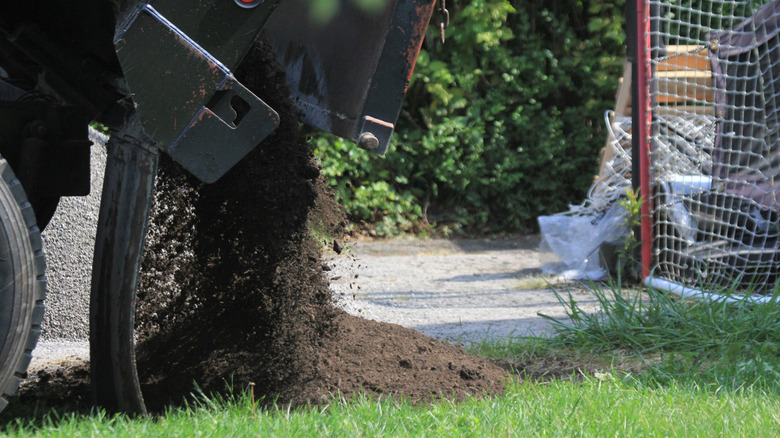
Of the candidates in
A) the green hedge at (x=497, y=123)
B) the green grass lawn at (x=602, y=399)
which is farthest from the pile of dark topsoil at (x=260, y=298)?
the green hedge at (x=497, y=123)

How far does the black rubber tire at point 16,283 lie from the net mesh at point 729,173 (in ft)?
12.5

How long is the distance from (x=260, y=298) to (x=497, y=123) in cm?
591

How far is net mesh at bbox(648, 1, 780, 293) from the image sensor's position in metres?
4.82

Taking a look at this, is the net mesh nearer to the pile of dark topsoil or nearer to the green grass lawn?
the green grass lawn

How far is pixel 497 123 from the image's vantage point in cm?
823

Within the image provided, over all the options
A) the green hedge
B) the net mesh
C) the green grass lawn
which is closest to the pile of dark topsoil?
the green grass lawn

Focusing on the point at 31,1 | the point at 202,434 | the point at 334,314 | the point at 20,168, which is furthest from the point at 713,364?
the point at 31,1

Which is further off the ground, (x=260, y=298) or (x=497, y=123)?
(x=497, y=123)

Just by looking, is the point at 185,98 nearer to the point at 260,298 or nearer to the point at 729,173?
the point at 260,298

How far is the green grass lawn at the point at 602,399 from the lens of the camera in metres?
2.19

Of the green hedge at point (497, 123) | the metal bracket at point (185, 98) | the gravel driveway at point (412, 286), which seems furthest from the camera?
the green hedge at point (497, 123)

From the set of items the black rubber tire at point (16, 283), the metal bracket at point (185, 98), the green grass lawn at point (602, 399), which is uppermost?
the metal bracket at point (185, 98)

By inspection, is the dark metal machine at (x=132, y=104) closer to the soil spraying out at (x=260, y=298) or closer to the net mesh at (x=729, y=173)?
the soil spraying out at (x=260, y=298)

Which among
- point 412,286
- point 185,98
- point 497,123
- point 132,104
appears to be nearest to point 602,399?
point 185,98
